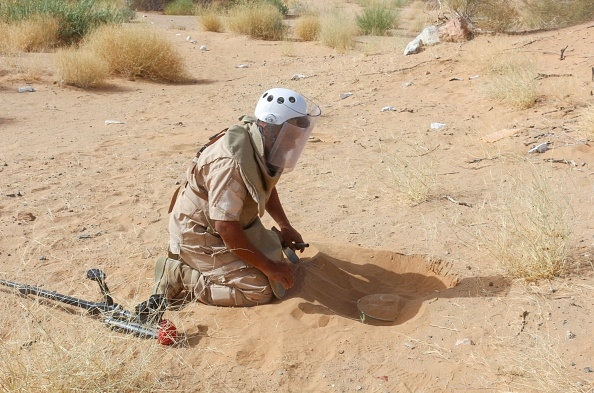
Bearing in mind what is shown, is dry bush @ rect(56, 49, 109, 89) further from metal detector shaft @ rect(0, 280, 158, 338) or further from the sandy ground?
metal detector shaft @ rect(0, 280, 158, 338)

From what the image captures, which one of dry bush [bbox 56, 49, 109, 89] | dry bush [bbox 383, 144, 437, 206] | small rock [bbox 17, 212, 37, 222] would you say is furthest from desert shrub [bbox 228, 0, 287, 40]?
small rock [bbox 17, 212, 37, 222]

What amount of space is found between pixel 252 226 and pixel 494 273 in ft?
4.39

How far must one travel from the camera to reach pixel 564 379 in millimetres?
2703

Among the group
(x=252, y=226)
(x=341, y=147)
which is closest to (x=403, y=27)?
(x=341, y=147)

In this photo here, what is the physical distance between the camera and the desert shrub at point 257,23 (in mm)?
14758

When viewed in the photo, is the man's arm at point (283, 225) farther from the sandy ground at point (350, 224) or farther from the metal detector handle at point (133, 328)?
the metal detector handle at point (133, 328)

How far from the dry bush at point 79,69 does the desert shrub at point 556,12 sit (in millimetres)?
7017

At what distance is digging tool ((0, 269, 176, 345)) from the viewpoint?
126 inches

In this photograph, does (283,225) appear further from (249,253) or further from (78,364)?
(78,364)

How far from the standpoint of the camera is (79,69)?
376 inches

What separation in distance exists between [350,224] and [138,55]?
262 inches

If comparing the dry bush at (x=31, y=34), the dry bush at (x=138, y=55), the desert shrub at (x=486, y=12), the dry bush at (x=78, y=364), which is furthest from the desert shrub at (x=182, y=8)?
the dry bush at (x=78, y=364)

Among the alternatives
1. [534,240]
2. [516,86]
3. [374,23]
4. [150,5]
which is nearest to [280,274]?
[534,240]

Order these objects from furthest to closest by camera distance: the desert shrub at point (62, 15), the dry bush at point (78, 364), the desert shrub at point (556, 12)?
1. the desert shrub at point (62, 15)
2. the desert shrub at point (556, 12)
3. the dry bush at point (78, 364)
